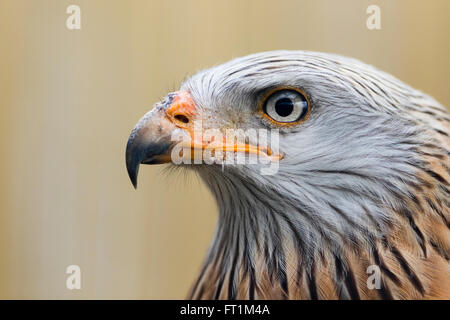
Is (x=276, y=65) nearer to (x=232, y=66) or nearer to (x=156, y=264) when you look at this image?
(x=232, y=66)

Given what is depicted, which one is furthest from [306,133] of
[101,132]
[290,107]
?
[101,132]

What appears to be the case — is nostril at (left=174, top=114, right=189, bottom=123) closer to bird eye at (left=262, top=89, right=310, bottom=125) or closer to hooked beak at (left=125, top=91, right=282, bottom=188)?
hooked beak at (left=125, top=91, right=282, bottom=188)

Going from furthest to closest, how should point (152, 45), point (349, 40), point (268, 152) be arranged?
1. point (152, 45)
2. point (349, 40)
3. point (268, 152)

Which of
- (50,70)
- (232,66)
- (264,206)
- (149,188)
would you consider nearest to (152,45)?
(50,70)

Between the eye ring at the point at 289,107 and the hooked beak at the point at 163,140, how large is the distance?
0.17ft

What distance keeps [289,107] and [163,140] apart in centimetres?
Answer: 20

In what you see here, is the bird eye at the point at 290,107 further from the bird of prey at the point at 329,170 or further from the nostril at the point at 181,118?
the nostril at the point at 181,118

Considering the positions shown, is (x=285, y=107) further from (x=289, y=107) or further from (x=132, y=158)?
(x=132, y=158)

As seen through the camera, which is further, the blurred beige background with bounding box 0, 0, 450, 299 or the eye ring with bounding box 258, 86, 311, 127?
the blurred beige background with bounding box 0, 0, 450, 299

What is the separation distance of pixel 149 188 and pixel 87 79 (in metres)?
0.44

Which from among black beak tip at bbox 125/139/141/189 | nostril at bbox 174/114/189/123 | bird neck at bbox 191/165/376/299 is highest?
nostril at bbox 174/114/189/123

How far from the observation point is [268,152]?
0.76 metres

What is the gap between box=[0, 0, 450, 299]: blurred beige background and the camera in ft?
5.40

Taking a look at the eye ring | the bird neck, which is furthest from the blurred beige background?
the eye ring
